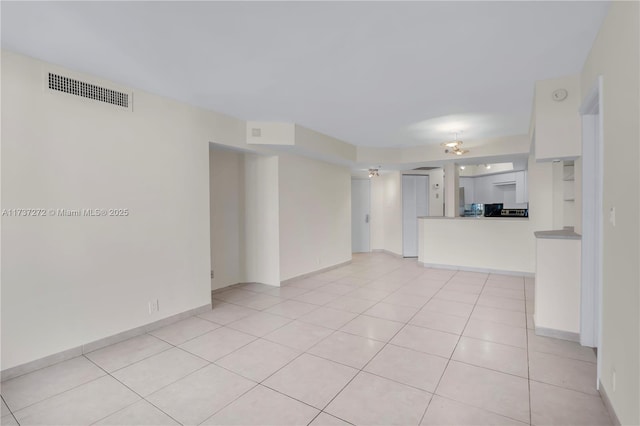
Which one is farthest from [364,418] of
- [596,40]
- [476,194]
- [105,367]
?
[476,194]

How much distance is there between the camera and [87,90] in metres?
2.82

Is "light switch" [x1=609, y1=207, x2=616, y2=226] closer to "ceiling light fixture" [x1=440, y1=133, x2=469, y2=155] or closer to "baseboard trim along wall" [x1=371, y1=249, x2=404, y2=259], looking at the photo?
"ceiling light fixture" [x1=440, y1=133, x2=469, y2=155]

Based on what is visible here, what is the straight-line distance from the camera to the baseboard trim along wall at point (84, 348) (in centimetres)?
239

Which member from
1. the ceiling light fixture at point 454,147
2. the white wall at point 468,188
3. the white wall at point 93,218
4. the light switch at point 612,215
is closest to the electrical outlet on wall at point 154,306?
the white wall at point 93,218

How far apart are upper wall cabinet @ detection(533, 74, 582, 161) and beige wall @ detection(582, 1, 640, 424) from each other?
99 centimetres

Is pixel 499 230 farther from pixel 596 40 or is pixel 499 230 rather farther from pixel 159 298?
pixel 159 298

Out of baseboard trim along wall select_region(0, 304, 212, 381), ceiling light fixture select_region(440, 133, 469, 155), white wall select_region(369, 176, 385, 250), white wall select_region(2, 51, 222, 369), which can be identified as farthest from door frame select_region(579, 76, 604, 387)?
white wall select_region(369, 176, 385, 250)

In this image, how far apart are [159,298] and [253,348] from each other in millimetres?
1327

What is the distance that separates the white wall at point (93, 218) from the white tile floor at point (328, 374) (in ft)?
1.18

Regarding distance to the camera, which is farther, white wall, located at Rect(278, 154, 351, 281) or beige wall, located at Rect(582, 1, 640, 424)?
white wall, located at Rect(278, 154, 351, 281)

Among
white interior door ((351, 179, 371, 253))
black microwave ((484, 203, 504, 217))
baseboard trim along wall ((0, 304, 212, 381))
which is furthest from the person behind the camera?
white interior door ((351, 179, 371, 253))

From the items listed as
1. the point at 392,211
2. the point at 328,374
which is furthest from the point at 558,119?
the point at 392,211

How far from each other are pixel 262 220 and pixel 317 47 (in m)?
3.28

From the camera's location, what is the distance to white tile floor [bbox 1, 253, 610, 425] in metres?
1.94
